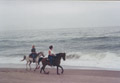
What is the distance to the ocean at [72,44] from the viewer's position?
5.90 feet

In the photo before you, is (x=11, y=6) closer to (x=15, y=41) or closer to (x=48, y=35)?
(x=15, y=41)

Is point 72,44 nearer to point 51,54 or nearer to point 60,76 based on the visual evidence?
point 51,54

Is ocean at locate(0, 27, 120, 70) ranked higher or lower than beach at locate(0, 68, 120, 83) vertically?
higher

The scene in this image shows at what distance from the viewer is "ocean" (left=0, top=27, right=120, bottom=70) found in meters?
1.80

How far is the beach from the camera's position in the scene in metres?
1.78

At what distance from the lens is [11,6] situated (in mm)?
1866

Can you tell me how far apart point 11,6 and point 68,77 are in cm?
88

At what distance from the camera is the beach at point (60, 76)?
1.78 meters

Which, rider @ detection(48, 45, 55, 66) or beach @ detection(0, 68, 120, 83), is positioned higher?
rider @ detection(48, 45, 55, 66)

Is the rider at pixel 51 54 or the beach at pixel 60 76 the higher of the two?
the rider at pixel 51 54

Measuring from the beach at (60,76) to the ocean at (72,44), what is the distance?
67 millimetres

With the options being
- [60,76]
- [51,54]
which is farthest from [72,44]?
[60,76]

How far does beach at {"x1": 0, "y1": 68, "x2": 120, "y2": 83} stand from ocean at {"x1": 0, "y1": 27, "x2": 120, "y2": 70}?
0.22ft

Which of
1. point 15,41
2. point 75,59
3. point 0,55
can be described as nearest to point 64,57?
point 75,59
